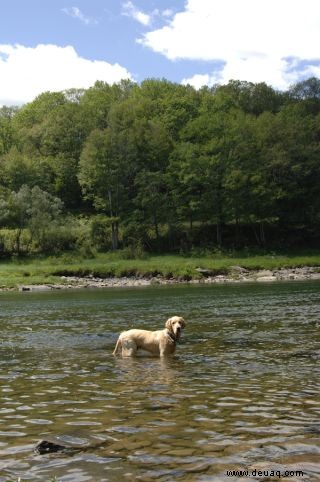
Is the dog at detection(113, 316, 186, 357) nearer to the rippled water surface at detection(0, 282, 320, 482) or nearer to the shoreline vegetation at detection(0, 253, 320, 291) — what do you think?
the rippled water surface at detection(0, 282, 320, 482)

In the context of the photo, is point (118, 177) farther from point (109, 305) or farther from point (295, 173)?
point (109, 305)

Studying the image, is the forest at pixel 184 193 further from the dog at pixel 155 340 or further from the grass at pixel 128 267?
the dog at pixel 155 340

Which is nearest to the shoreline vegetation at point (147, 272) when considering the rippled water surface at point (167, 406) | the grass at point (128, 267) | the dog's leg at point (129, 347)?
the grass at point (128, 267)

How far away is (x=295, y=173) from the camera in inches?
2948

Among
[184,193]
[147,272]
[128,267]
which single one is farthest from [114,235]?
[147,272]

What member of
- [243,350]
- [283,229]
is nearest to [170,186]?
[283,229]

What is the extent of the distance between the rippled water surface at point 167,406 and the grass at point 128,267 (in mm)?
33984

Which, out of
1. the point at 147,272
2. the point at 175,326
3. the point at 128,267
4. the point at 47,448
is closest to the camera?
the point at 47,448

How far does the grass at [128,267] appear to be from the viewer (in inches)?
2069

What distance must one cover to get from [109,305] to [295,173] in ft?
169

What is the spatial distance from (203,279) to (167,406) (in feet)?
143

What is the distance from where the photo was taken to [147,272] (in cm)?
5416

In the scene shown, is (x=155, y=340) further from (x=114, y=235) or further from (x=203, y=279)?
(x=114, y=235)

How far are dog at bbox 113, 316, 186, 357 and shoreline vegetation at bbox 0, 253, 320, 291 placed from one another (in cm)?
3539
